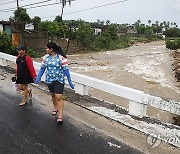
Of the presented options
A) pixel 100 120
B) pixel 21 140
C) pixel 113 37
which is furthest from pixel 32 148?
pixel 113 37

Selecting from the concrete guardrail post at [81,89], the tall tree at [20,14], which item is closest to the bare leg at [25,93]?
the concrete guardrail post at [81,89]

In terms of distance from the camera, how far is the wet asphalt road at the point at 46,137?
3.55 meters

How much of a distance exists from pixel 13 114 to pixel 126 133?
227cm

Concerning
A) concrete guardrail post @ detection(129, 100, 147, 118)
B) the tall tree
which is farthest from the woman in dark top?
the tall tree

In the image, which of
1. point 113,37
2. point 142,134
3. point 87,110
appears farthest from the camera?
point 113,37

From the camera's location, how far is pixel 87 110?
202 inches

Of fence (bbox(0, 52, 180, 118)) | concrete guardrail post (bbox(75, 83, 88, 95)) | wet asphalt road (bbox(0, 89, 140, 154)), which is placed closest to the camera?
wet asphalt road (bbox(0, 89, 140, 154))

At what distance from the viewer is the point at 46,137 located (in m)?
3.93

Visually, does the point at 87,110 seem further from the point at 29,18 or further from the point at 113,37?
the point at 113,37

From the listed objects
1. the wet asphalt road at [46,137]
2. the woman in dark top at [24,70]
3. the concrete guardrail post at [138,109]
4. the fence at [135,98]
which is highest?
the woman in dark top at [24,70]

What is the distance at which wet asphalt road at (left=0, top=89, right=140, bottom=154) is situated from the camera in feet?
11.7

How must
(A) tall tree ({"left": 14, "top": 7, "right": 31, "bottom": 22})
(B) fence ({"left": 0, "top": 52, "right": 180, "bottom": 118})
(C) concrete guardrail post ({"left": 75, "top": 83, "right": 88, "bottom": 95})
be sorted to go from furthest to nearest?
1. (A) tall tree ({"left": 14, "top": 7, "right": 31, "bottom": 22})
2. (C) concrete guardrail post ({"left": 75, "top": 83, "right": 88, "bottom": 95})
3. (B) fence ({"left": 0, "top": 52, "right": 180, "bottom": 118})

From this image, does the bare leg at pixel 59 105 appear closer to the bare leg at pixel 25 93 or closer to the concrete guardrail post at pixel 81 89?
the bare leg at pixel 25 93

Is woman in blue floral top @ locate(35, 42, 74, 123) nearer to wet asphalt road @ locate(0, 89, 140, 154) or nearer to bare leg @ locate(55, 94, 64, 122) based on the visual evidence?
bare leg @ locate(55, 94, 64, 122)
